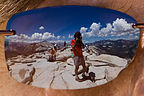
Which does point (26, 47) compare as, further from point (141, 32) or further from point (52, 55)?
point (141, 32)

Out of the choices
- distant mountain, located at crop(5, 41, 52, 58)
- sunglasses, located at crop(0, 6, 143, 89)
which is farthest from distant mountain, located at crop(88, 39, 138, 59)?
distant mountain, located at crop(5, 41, 52, 58)

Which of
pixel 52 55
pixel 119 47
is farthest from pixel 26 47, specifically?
pixel 119 47

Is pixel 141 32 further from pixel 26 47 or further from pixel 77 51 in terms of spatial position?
pixel 26 47

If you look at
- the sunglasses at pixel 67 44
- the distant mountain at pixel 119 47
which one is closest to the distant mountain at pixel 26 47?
the sunglasses at pixel 67 44

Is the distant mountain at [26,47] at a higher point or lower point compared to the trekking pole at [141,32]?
lower

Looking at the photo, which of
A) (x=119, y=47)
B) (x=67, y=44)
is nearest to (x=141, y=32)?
(x=119, y=47)

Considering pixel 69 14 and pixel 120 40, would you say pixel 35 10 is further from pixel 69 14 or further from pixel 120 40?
pixel 120 40

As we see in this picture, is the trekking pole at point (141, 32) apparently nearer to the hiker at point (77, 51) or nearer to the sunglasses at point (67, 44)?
the sunglasses at point (67, 44)
